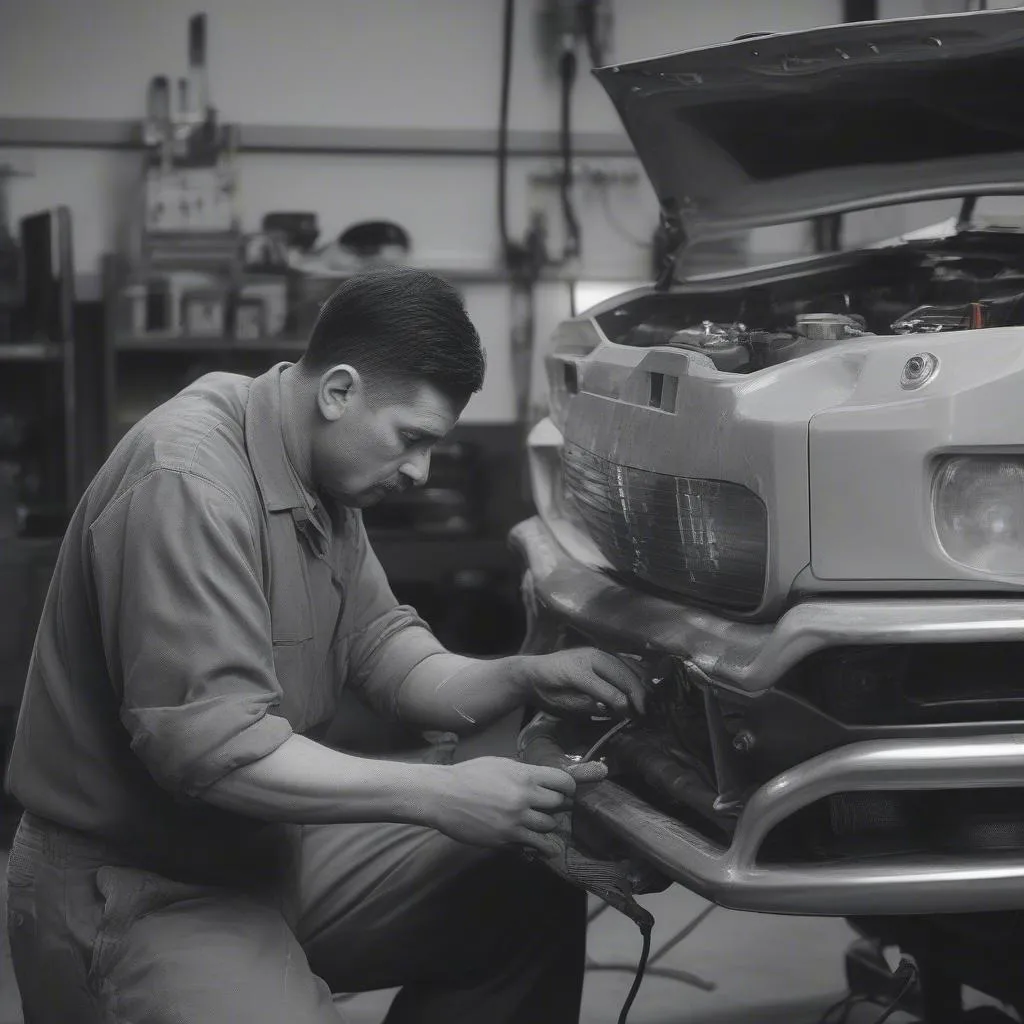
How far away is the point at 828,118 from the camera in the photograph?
211 centimetres

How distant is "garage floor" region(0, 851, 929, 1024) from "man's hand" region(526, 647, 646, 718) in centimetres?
88

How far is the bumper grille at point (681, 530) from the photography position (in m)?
1.61

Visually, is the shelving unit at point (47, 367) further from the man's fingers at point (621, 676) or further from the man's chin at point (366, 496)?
the man's fingers at point (621, 676)

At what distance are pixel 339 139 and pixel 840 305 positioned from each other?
3427 millimetres

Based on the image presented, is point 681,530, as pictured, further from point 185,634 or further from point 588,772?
point 185,634

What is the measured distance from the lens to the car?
1.43m

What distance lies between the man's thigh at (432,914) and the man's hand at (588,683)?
0.27 metres

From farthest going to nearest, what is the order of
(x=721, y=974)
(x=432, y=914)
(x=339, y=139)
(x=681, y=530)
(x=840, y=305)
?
(x=339, y=139) → (x=721, y=974) → (x=840, y=305) → (x=432, y=914) → (x=681, y=530)

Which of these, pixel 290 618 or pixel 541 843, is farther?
pixel 290 618

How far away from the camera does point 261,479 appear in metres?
1.83

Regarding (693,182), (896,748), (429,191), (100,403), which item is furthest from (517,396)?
(896,748)

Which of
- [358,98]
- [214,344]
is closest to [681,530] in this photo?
[214,344]

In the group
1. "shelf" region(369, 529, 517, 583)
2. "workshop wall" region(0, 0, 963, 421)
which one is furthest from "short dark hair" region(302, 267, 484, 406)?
"workshop wall" region(0, 0, 963, 421)

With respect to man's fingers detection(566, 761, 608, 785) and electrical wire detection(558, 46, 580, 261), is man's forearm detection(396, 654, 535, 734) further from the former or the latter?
electrical wire detection(558, 46, 580, 261)
